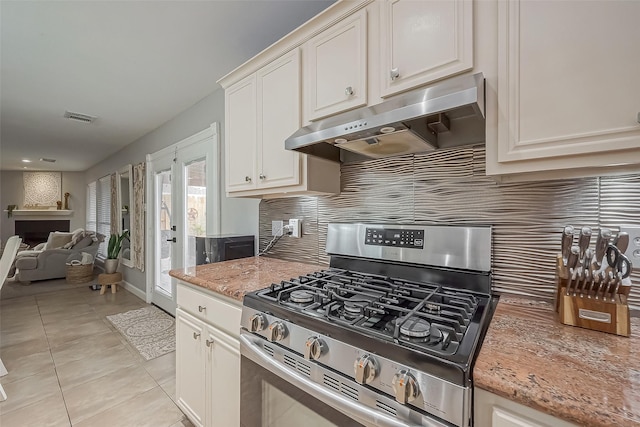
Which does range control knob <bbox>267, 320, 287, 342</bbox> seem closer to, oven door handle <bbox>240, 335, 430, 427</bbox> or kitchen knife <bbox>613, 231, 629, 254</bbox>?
oven door handle <bbox>240, 335, 430, 427</bbox>

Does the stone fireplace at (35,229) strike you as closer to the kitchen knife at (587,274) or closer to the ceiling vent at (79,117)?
the ceiling vent at (79,117)

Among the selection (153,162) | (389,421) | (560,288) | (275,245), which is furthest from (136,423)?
(153,162)

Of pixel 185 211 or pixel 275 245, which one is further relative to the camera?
pixel 185 211

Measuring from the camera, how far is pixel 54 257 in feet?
17.5

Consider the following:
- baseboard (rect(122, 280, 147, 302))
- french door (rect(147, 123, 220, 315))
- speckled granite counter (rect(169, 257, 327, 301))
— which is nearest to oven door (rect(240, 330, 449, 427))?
speckled granite counter (rect(169, 257, 327, 301))

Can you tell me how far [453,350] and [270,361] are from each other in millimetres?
638

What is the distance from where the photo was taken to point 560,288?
91cm

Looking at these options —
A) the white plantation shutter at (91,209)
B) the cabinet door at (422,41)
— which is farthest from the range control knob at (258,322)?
the white plantation shutter at (91,209)

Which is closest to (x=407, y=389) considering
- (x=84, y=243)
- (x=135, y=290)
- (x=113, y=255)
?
(x=135, y=290)

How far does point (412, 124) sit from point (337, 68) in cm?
48

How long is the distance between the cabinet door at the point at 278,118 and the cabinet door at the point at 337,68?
95 mm

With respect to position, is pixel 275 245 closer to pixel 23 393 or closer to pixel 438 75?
pixel 438 75

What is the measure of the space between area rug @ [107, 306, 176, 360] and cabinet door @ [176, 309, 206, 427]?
44.6 inches

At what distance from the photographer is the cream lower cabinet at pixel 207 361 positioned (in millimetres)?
1276
